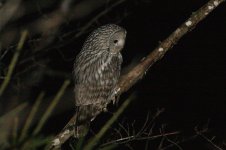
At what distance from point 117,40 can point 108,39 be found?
3.2 inches

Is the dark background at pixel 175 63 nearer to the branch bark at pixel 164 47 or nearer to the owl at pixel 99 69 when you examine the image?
the owl at pixel 99 69

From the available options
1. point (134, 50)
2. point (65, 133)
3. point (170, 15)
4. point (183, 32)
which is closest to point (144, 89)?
point (134, 50)

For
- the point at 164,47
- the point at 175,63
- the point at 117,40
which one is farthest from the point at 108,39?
the point at 175,63

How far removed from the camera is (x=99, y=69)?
4.68 m

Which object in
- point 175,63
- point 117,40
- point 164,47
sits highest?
point 164,47

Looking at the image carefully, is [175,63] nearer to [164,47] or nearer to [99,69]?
[99,69]

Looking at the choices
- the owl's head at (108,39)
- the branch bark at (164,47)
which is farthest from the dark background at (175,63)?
the branch bark at (164,47)

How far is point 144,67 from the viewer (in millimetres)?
3475

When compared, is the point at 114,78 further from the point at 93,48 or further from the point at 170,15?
the point at 170,15

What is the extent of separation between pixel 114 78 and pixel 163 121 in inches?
93.1

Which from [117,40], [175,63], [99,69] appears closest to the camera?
[117,40]

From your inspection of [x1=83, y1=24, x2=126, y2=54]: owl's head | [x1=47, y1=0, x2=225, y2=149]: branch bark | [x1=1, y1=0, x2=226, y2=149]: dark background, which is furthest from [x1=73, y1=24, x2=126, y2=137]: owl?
[x1=1, y1=0, x2=226, y2=149]: dark background

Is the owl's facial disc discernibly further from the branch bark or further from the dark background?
the dark background

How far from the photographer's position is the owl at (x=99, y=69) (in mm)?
4500
